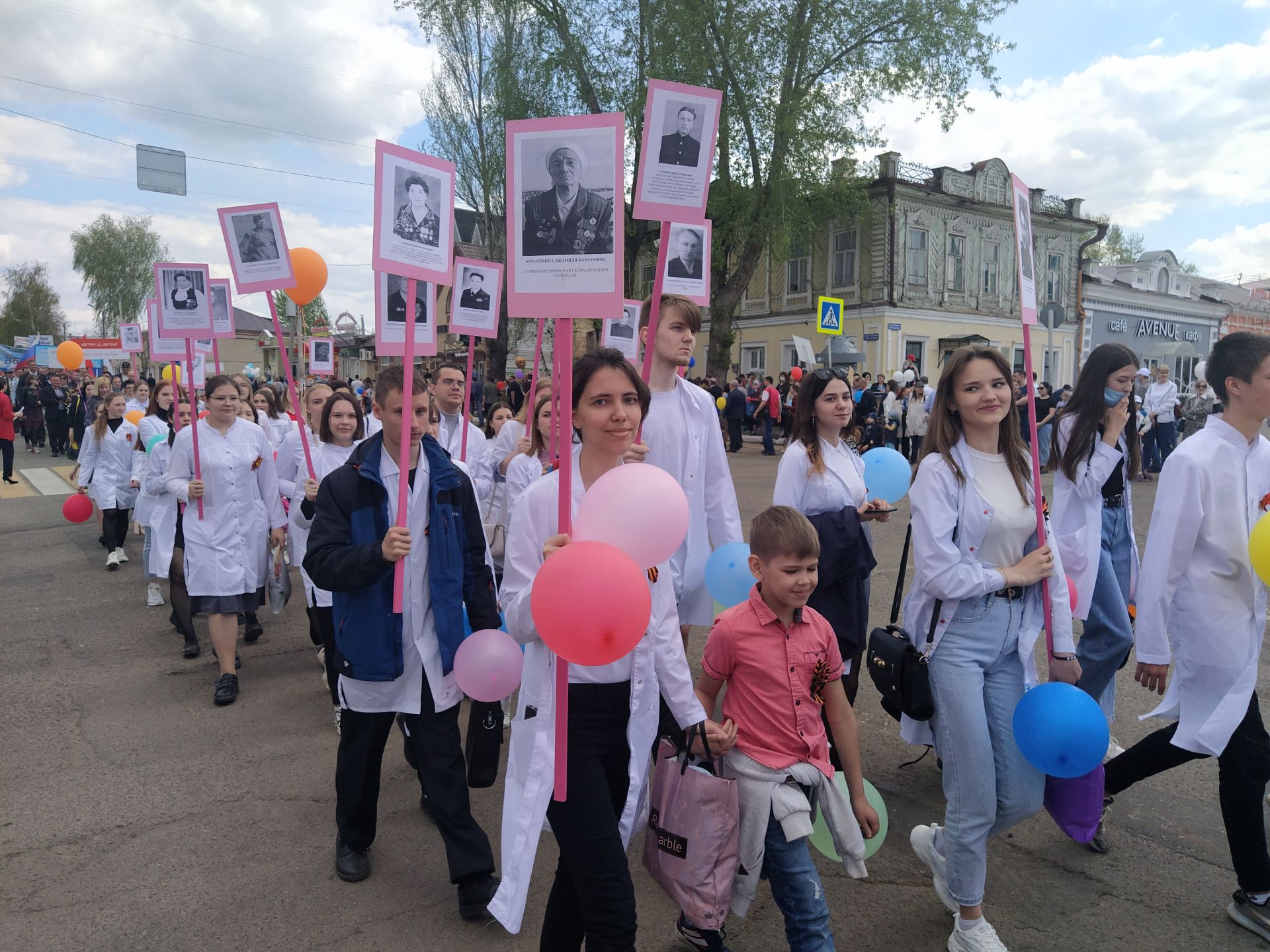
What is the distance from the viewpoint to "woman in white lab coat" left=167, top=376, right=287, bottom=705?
5.52m

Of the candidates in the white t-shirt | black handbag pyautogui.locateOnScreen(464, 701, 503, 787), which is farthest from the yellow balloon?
black handbag pyautogui.locateOnScreen(464, 701, 503, 787)

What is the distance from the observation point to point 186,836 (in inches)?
147

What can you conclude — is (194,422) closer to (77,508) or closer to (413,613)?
(413,613)

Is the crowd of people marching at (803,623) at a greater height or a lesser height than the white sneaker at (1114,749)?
greater

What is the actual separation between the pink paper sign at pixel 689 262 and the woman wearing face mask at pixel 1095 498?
2059 mm

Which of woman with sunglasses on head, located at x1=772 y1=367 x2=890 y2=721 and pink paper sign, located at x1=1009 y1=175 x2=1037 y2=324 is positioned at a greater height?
pink paper sign, located at x1=1009 y1=175 x2=1037 y2=324

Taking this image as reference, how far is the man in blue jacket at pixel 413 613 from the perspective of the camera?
3.17 meters

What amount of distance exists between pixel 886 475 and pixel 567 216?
2.84 m

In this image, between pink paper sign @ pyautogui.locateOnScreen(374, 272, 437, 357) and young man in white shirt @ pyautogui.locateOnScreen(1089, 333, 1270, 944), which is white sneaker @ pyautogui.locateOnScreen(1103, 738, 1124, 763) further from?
pink paper sign @ pyautogui.locateOnScreen(374, 272, 437, 357)

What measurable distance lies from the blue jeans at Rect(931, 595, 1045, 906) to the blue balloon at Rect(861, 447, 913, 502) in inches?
69.7

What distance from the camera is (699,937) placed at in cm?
282

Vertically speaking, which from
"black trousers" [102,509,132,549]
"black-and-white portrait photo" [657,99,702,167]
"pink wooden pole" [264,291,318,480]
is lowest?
"black trousers" [102,509,132,549]

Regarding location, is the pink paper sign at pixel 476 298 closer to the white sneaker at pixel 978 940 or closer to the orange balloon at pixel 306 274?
the orange balloon at pixel 306 274

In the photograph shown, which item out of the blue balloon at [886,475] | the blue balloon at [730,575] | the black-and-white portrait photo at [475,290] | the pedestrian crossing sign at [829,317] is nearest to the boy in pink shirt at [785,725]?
the blue balloon at [730,575]
